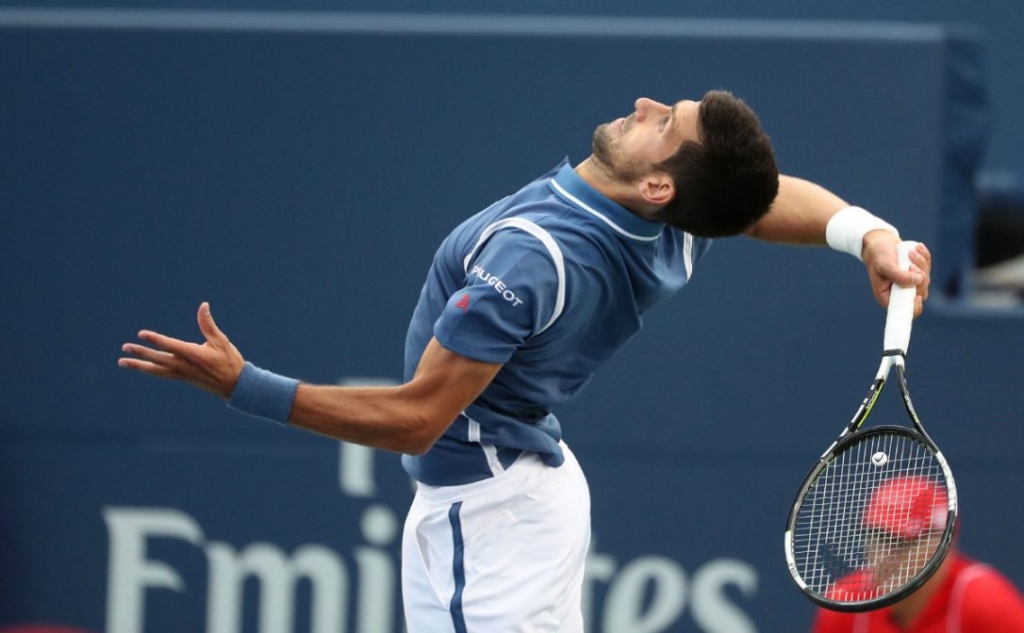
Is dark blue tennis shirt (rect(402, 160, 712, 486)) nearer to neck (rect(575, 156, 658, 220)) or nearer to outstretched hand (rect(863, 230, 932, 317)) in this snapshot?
neck (rect(575, 156, 658, 220))

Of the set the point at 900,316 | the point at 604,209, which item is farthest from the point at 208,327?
the point at 900,316

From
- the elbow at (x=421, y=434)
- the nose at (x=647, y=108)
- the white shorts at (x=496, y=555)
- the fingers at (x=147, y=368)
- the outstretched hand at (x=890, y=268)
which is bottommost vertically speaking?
the white shorts at (x=496, y=555)

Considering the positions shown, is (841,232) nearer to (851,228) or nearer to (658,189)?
(851,228)

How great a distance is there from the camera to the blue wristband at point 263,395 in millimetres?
2666

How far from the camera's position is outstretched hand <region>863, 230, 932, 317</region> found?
3037 millimetres

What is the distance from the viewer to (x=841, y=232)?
127 inches

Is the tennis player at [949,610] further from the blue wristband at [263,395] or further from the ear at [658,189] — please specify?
the blue wristband at [263,395]

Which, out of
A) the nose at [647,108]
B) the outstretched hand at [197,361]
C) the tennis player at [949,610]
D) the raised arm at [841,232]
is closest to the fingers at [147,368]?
the outstretched hand at [197,361]

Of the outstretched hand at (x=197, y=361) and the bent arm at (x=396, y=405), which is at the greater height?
the outstretched hand at (x=197, y=361)

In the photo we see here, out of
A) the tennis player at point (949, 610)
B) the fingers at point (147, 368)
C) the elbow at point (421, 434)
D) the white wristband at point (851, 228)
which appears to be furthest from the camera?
the tennis player at point (949, 610)

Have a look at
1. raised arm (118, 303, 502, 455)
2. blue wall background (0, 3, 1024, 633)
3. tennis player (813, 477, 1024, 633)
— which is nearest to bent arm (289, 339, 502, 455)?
raised arm (118, 303, 502, 455)

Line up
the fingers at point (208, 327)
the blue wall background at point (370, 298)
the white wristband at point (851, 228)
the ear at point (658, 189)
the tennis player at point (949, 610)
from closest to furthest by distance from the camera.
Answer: the fingers at point (208, 327) < the ear at point (658, 189) < the white wristband at point (851, 228) < the tennis player at point (949, 610) < the blue wall background at point (370, 298)

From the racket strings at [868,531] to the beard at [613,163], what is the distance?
66 cm

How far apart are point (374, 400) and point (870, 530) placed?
3.57 feet
